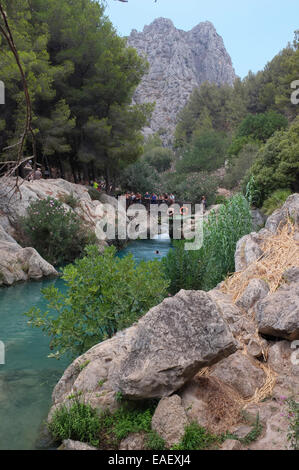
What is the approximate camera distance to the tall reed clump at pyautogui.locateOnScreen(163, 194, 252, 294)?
8133mm

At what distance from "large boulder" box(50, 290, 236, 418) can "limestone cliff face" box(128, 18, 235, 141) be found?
92.3 meters

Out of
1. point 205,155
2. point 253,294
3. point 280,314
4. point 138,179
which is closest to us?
point 280,314

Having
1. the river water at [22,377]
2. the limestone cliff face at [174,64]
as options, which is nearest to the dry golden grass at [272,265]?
the river water at [22,377]

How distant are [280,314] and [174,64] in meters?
108

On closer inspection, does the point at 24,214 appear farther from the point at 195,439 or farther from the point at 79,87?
the point at 195,439

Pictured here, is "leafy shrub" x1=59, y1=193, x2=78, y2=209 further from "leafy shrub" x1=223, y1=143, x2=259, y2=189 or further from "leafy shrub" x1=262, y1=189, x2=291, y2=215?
"leafy shrub" x1=223, y1=143, x2=259, y2=189

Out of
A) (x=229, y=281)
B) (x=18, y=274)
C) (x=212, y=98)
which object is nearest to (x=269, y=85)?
(x=212, y=98)

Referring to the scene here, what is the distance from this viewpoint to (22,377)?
577cm

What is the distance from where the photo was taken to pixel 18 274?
1196cm

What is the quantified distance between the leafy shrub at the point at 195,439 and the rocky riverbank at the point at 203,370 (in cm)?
6

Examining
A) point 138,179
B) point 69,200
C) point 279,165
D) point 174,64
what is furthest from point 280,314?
point 174,64

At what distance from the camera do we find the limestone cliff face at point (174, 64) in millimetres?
97625
